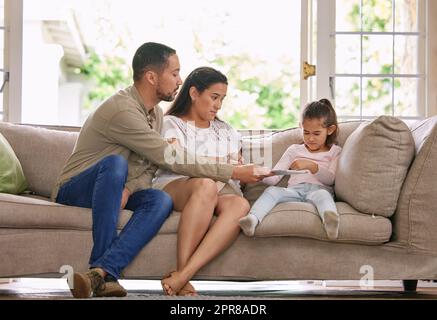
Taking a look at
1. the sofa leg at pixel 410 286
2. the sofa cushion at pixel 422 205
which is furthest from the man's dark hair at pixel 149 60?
the sofa leg at pixel 410 286

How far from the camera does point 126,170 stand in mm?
3344

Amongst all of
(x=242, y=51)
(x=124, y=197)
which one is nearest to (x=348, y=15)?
(x=124, y=197)

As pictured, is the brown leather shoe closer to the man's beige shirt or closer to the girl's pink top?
the man's beige shirt

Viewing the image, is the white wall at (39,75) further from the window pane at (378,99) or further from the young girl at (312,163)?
the young girl at (312,163)

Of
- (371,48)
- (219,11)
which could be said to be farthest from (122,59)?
(371,48)

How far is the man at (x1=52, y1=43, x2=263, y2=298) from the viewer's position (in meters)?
3.27

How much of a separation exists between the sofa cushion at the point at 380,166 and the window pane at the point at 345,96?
144 centimetres

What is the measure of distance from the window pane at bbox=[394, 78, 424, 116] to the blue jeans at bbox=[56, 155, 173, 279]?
2098mm

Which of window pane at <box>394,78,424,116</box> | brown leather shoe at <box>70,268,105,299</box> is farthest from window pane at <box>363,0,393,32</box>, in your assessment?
brown leather shoe at <box>70,268,105,299</box>

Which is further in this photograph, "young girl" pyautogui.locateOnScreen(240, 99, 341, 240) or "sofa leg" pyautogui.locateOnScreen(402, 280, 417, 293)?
"sofa leg" pyautogui.locateOnScreen(402, 280, 417, 293)

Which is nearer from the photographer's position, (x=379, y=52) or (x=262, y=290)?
(x=262, y=290)

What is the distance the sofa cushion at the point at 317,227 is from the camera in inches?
133

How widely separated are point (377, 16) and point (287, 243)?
82.4 inches

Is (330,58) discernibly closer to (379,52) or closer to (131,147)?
(379,52)
